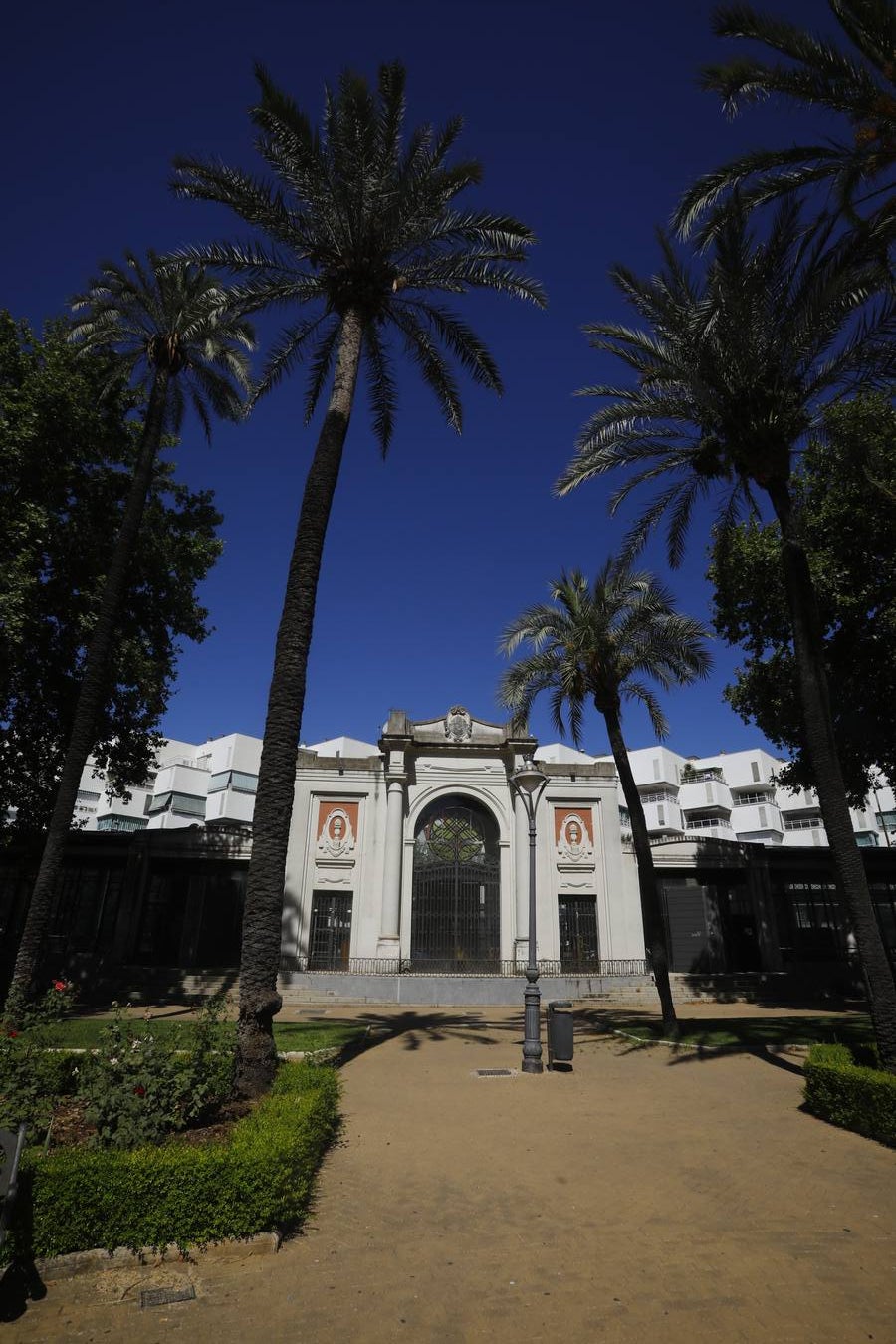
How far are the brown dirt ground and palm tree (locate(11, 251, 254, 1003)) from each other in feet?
32.8

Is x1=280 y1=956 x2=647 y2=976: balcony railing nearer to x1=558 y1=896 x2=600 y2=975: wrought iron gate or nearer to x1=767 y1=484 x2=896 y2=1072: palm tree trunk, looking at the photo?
x1=558 y1=896 x2=600 y2=975: wrought iron gate

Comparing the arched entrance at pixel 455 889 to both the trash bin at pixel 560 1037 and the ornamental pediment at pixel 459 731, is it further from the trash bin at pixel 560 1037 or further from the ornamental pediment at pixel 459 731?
the trash bin at pixel 560 1037

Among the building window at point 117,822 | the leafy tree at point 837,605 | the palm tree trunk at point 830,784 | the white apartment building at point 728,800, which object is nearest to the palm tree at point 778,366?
the palm tree trunk at point 830,784

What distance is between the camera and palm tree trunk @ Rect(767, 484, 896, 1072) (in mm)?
9047

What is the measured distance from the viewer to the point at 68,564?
18.0 metres

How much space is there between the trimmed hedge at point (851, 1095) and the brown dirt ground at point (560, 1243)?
0.18 m

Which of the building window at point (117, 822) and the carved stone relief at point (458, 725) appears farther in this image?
the building window at point (117, 822)

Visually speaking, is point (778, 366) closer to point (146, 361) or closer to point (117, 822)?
point (146, 361)

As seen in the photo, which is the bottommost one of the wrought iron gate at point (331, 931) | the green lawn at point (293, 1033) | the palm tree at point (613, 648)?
the green lawn at point (293, 1033)

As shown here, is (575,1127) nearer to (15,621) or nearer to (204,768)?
(15,621)

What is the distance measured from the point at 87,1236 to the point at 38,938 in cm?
1012

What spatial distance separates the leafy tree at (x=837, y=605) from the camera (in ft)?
56.9

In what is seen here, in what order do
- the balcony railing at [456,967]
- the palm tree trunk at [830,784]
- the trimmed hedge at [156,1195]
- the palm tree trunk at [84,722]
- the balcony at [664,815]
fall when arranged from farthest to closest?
1. the balcony at [664,815]
2. the balcony railing at [456,967]
3. the palm tree trunk at [84,722]
4. the palm tree trunk at [830,784]
5. the trimmed hedge at [156,1195]

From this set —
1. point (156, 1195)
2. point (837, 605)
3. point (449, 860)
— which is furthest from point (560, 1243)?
point (449, 860)
